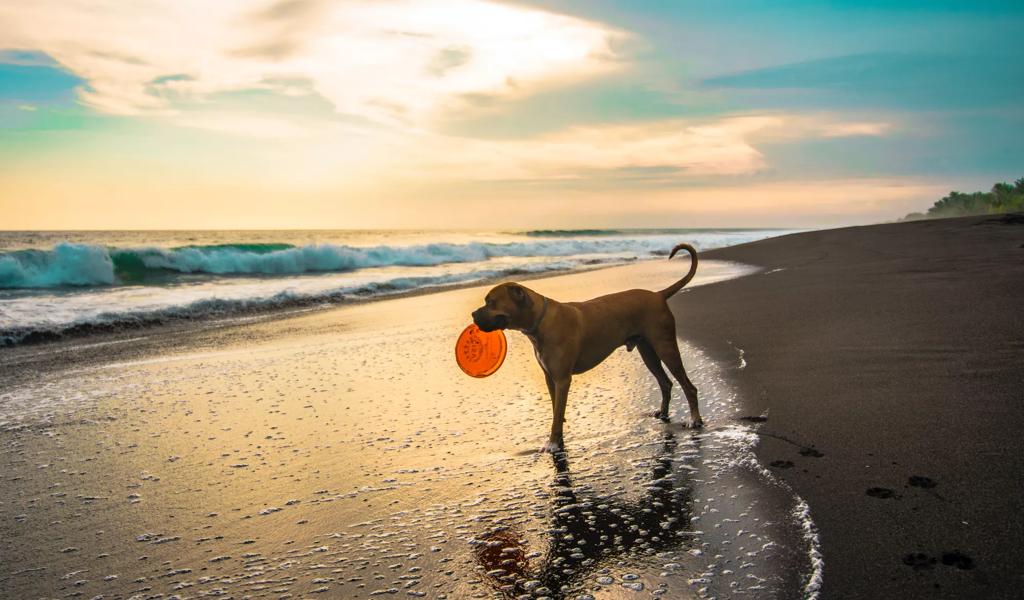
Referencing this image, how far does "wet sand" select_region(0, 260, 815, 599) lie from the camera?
2824 millimetres

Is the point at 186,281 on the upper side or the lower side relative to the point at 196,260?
lower

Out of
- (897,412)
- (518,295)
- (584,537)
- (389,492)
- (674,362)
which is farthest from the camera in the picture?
(674,362)

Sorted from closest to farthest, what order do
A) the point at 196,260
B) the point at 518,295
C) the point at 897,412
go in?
the point at 897,412 < the point at 518,295 < the point at 196,260

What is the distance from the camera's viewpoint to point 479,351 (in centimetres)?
536

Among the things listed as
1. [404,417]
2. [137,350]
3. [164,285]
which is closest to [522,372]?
[404,417]

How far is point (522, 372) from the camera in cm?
693

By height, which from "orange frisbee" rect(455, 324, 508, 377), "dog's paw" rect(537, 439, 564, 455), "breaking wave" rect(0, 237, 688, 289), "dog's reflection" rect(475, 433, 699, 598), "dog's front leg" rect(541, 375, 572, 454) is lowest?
"dog's reflection" rect(475, 433, 699, 598)

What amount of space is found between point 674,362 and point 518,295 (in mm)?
1389

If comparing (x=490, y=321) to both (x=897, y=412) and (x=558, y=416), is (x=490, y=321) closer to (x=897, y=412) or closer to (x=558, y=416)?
(x=558, y=416)

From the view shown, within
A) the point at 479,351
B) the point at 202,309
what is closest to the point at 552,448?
the point at 479,351

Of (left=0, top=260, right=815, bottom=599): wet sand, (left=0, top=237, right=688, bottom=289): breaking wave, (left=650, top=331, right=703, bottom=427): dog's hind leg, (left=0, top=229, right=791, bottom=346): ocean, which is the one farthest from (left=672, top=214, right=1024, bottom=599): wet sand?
(left=0, top=237, right=688, bottom=289): breaking wave

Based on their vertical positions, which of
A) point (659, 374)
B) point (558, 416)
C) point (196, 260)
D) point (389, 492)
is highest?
point (196, 260)

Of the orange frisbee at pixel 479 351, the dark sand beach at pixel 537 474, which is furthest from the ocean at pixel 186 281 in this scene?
the orange frisbee at pixel 479 351

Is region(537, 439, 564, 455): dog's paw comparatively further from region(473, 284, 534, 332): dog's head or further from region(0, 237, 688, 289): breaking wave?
region(0, 237, 688, 289): breaking wave
